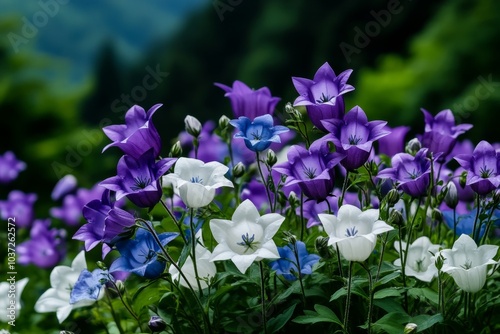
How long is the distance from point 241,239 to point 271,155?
26 cm

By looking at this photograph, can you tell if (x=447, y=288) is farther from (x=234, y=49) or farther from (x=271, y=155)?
(x=234, y=49)

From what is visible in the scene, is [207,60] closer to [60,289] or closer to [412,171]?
[60,289]

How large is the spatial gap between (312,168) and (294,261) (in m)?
0.21

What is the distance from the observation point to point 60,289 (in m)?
1.84

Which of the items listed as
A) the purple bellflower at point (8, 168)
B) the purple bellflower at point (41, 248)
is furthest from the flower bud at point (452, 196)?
the purple bellflower at point (8, 168)

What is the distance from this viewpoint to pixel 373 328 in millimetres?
1415

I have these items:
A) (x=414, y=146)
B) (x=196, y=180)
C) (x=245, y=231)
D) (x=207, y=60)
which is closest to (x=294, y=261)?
(x=245, y=231)

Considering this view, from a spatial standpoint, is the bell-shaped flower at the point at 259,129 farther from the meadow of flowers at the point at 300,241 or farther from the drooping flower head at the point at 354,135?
the drooping flower head at the point at 354,135

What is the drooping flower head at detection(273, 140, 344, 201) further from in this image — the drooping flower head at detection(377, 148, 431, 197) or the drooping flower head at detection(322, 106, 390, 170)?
the drooping flower head at detection(377, 148, 431, 197)

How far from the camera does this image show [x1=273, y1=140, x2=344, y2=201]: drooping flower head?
1423mm

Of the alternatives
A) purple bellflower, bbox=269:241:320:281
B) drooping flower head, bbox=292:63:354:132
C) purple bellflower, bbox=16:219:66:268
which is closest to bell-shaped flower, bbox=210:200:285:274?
purple bellflower, bbox=269:241:320:281

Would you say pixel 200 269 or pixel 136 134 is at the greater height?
pixel 136 134

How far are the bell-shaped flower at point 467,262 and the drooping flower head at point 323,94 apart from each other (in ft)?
1.14

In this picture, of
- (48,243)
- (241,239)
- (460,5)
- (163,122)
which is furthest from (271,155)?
(163,122)
